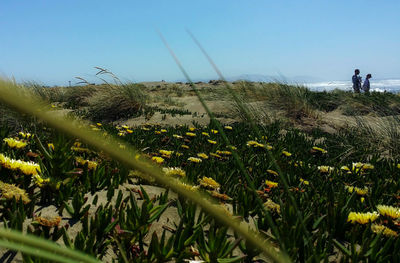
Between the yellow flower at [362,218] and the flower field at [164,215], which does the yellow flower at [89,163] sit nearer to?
the flower field at [164,215]

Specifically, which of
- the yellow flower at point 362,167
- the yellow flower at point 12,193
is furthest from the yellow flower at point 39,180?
the yellow flower at point 362,167

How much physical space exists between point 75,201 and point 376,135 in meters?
5.46

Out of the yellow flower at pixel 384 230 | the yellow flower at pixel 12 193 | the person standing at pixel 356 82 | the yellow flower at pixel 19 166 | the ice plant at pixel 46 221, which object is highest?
the person standing at pixel 356 82

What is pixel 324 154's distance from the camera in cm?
486

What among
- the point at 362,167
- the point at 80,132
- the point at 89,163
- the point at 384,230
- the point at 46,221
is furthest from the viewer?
the point at 362,167

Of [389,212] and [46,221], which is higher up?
[46,221]

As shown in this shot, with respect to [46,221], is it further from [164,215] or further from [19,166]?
[164,215]

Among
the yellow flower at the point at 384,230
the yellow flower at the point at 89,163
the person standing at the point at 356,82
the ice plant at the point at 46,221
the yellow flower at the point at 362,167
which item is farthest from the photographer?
the person standing at the point at 356,82

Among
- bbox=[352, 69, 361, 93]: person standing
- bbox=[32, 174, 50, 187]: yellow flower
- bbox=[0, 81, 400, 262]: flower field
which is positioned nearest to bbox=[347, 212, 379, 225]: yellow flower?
bbox=[0, 81, 400, 262]: flower field

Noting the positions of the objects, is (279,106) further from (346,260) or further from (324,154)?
(346,260)

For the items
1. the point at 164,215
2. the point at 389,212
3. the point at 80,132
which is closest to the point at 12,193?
the point at 164,215

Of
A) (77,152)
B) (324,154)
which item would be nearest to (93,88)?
(324,154)

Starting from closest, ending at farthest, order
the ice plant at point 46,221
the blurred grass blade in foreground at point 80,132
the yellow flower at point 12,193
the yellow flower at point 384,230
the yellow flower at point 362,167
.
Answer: the blurred grass blade in foreground at point 80,132
the ice plant at point 46,221
the yellow flower at point 12,193
the yellow flower at point 384,230
the yellow flower at point 362,167

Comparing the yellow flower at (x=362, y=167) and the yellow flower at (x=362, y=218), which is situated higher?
the yellow flower at (x=362, y=218)
